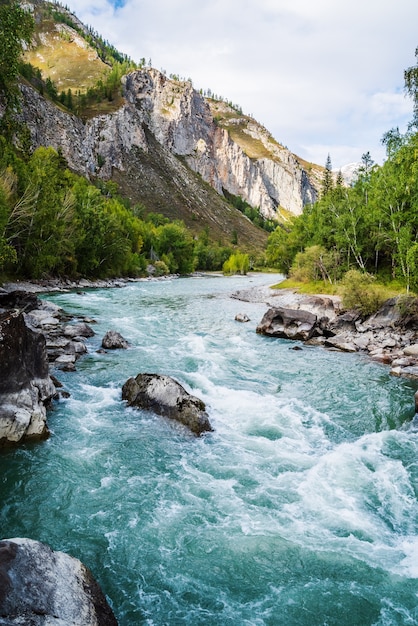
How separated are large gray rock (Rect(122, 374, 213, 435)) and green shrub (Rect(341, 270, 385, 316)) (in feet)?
76.0

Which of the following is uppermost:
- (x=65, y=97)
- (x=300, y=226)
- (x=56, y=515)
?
(x=65, y=97)

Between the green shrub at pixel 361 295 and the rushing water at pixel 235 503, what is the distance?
16.1m

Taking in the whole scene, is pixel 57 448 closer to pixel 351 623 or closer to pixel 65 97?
pixel 351 623

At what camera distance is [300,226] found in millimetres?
75812

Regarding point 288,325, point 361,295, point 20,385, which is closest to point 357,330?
point 361,295

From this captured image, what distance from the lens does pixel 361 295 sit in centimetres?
→ 3309

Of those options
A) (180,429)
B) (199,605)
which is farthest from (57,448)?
(199,605)

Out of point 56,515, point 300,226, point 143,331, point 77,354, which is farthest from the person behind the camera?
point 300,226

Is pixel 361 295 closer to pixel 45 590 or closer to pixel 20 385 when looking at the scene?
pixel 20 385

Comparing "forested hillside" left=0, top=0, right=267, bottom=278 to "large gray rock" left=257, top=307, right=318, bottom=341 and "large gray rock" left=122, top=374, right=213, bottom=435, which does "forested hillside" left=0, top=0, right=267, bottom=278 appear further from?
"large gray rock" left=257, top=307, right=318, bottom=341

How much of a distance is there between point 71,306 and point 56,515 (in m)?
29.8

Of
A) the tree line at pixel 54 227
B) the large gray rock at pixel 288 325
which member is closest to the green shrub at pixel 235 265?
the tree line at pixel 54 227

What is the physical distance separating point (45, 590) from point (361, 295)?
32.0m

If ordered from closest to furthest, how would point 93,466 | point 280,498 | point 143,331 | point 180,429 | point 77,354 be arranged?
point 280,498 < point 93,466 < point 180,429 < point 77,354 < point 143,331
